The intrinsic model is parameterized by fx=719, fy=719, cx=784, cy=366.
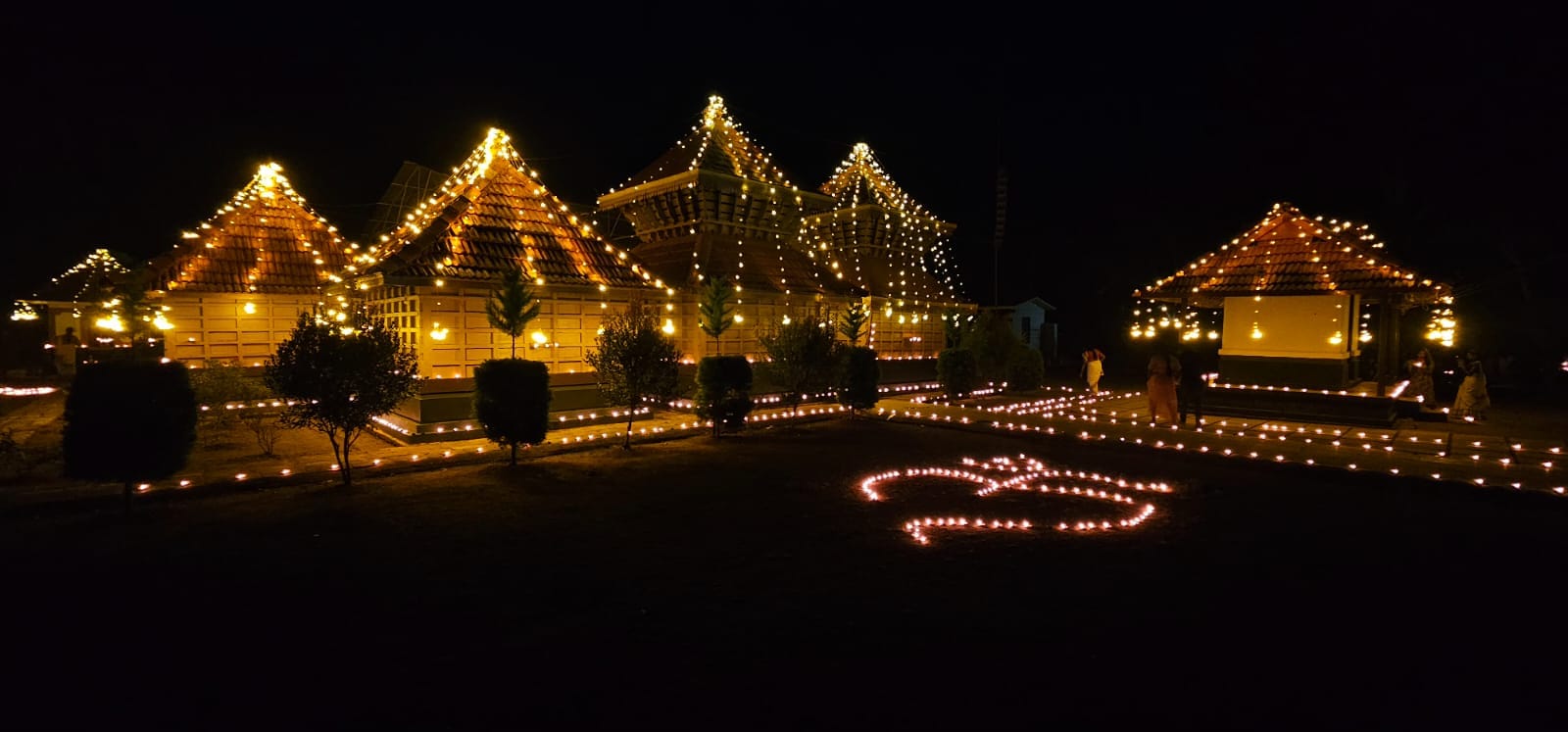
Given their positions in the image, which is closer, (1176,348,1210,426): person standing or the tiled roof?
(1176,348,1210,426): person standing

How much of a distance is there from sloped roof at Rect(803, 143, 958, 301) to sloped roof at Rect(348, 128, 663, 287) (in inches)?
513

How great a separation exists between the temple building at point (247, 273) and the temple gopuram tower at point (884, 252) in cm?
1592

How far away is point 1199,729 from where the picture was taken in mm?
3832

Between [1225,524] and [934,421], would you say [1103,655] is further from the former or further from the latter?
[934,421]

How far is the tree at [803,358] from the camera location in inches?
677

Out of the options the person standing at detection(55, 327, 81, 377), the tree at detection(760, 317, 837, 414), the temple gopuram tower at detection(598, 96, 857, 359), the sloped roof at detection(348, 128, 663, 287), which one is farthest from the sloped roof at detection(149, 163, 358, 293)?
the tree at detection(760, 317, 837, 414)

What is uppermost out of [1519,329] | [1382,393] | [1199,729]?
[1519,329]

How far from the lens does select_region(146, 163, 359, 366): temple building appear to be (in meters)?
18.9

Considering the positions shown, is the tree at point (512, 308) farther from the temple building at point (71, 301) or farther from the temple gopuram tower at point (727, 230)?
the temple building at point (71, 301)

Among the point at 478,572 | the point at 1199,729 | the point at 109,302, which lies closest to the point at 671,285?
the point at 109,302

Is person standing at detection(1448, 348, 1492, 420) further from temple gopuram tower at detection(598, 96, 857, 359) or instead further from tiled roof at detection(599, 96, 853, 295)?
tiled roof at detection(599, 96, 853, 295)

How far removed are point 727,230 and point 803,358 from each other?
7.96m

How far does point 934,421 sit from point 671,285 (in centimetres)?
890

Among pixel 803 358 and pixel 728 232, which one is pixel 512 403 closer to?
pixel 803 358
